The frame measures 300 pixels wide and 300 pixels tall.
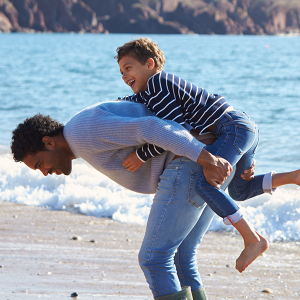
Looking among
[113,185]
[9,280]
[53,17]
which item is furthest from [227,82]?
[53,17]

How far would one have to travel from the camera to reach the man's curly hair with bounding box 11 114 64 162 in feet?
7.11

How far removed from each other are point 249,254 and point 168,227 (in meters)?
0.42

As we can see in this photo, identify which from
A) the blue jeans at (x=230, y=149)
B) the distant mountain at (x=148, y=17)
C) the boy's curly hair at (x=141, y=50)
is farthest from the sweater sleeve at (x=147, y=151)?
the distant mountain at (x=148, y=17)

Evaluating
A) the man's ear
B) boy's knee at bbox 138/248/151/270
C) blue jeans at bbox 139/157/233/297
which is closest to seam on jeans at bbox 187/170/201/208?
Answer: blue jeans at bbox 139/157/233/297

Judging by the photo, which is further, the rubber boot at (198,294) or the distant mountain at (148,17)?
the distant mountain at (148,17)

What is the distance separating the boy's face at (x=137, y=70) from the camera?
2.55 metres

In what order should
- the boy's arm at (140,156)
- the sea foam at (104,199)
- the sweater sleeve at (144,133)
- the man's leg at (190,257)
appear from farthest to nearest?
the sea foam at (104,199)
the man's leg at (190,257)
the boy's arm at (140,156)
the sweater sleeve at (144,133)

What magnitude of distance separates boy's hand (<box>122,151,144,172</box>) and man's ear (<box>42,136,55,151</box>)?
0.35 metres

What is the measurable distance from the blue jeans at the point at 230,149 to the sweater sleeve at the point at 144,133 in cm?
15

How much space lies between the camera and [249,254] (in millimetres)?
2135

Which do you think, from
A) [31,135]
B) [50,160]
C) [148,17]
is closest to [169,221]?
[50,160]

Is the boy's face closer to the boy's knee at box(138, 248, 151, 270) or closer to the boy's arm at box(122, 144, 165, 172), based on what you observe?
the boy's arm at box(122, 144, 165, 172)

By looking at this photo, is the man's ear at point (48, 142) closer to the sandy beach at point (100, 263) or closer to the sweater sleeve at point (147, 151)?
the sweater sleeve at point (147, 151)

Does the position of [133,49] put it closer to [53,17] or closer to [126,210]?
[126,210]
